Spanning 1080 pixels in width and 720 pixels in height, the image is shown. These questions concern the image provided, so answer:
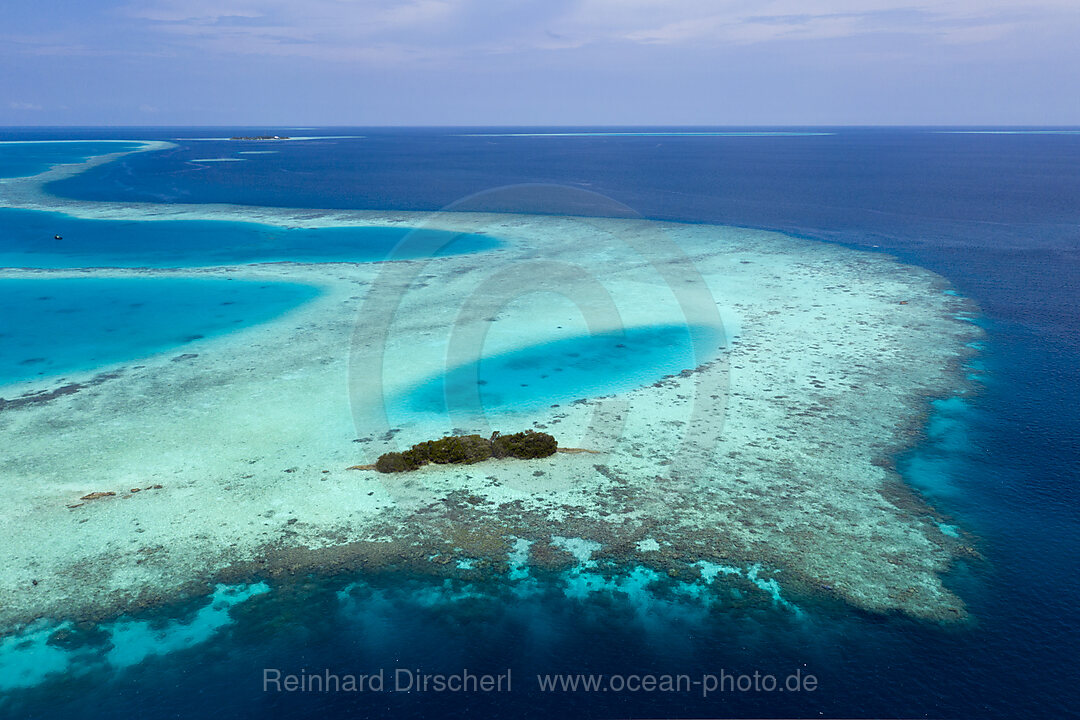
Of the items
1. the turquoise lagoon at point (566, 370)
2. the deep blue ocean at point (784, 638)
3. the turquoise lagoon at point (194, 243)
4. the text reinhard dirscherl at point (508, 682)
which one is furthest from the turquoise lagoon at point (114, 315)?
the text reinhard dirscherl at point (508, 682)

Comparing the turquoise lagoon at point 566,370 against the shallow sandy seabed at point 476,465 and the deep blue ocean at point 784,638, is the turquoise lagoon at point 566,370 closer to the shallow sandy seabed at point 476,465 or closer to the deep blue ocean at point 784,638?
the shallow sandy seabed at point 476,465

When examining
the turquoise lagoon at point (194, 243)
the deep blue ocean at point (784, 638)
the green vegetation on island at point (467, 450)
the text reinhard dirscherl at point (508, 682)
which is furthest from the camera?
the turquoise lagoon at point (194, 243)

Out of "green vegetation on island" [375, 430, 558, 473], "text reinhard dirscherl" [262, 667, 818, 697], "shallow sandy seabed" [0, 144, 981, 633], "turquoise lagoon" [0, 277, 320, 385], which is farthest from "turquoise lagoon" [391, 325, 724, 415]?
"turquoise lagoon" [0, 277, 320, 385]

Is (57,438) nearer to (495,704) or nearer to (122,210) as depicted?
(495,704)

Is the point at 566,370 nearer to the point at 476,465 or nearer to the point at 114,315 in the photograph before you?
the point at 476,465

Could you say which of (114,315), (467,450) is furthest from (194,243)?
(467,450)

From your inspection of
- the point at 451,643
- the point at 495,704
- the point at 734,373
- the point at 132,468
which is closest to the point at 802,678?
the point at 495,704

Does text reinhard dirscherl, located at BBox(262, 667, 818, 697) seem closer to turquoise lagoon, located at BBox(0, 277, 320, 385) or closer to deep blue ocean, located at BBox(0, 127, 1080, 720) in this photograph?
deep blue ocean, located at BBox(0, 127, 1080, 720)
